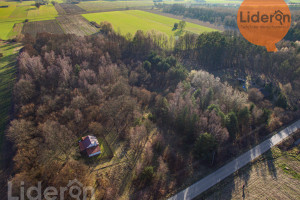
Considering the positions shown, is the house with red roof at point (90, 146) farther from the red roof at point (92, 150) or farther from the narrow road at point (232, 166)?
the narrow road at point (232, 166)

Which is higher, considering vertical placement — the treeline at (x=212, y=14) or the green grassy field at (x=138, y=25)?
the treeline at (x=212, y=14)

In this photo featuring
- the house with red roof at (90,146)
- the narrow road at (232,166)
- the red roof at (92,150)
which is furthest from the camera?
the house with red roof at (90,146)

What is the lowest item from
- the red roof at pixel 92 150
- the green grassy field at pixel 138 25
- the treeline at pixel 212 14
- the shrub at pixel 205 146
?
the red roof at pixel 92 150

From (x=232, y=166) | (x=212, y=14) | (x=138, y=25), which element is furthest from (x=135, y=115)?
(x=212, y=14)

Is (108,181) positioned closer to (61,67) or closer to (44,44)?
(61,67)

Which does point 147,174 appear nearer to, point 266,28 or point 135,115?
point 135,115

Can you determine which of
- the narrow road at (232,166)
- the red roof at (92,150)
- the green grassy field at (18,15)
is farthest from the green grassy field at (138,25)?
the red roof at (92,150)
